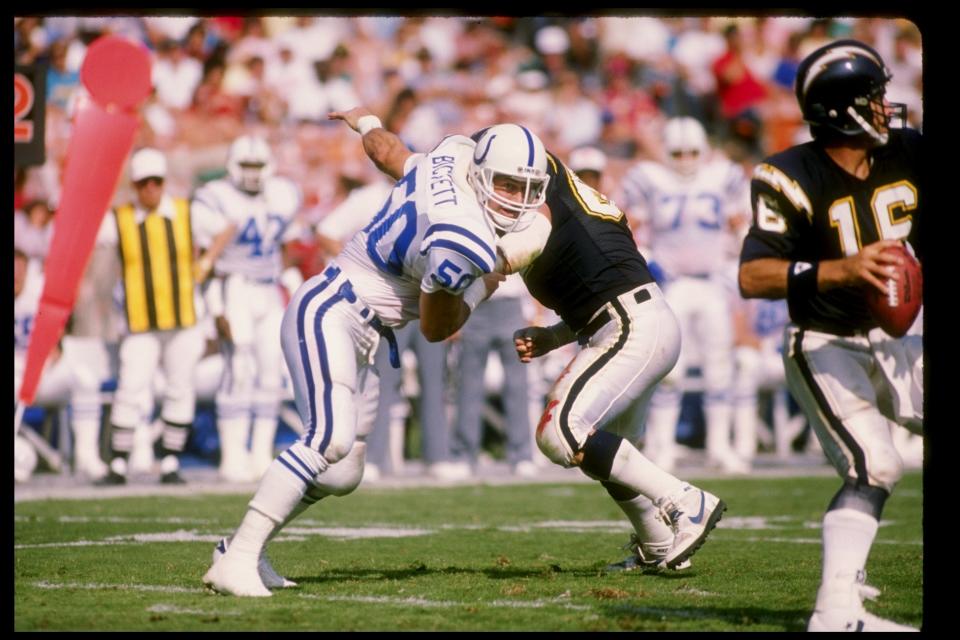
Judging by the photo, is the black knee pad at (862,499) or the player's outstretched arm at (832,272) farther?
the black knee pad at (862,499)

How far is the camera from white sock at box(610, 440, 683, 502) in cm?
537

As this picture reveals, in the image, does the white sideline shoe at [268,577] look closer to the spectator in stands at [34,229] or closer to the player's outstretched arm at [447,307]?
the player's outstretched arm at [447,307]

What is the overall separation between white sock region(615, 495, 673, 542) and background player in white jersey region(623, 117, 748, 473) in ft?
16.6

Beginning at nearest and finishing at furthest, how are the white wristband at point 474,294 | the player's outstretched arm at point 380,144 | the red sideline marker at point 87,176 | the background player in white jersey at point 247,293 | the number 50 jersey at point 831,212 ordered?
the number 50 jersey at point 831,212 → the white wristband at point 474,294 → the player's outstretched arm at point 380,144 → the red sideline marker at point 87,176 → the background player in white jersey at point 247,293

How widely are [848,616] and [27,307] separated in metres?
7.48

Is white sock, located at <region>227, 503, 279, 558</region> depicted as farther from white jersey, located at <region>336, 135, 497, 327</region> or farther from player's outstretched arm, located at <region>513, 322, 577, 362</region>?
player's outstretched arm, located at <region>513, 322, 577, 362</region>

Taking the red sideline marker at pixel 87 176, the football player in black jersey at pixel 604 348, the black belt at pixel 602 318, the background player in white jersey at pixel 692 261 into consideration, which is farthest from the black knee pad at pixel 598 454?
the background player in white jersey at pixel 692 261

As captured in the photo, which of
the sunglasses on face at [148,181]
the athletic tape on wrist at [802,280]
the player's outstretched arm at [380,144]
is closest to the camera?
the athletic tape on wrist at [802,280]

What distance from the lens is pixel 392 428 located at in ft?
36.3

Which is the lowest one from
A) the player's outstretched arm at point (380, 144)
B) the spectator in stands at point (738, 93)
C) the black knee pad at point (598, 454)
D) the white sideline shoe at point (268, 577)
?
the white sideline shoe at point (268, 577)

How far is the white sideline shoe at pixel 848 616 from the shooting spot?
4.11 m

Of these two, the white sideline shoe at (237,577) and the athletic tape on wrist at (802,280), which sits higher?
the athletic tape on wrist at (802,280)

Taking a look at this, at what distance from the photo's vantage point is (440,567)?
5832mm
